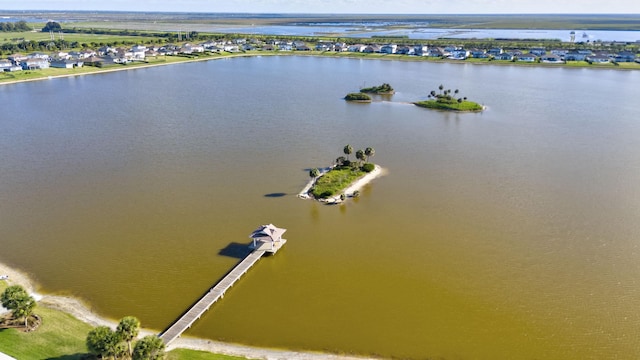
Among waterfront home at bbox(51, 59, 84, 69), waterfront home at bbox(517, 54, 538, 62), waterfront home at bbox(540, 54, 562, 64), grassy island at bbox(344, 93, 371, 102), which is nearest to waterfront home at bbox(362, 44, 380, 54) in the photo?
waterfront home at bbox(517, 54, 538, 62)

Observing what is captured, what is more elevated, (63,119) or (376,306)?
(63,119)

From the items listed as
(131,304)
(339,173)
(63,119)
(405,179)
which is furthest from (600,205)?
(63,119)

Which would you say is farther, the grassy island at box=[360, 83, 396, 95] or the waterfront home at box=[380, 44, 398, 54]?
the waterfront home at box=[380, 44, 398, 54]

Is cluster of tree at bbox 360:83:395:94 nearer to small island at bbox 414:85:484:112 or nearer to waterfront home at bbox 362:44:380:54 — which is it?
small island at bbox 414:85:484:112

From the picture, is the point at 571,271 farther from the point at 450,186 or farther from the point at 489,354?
the point at 450,186

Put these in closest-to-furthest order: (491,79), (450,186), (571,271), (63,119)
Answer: (571,271) → (450,186) → (63,119) → (491,79)

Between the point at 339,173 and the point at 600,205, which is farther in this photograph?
the point at 339,173

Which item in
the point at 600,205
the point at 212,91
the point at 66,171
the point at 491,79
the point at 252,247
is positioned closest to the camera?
the point at 252,247
